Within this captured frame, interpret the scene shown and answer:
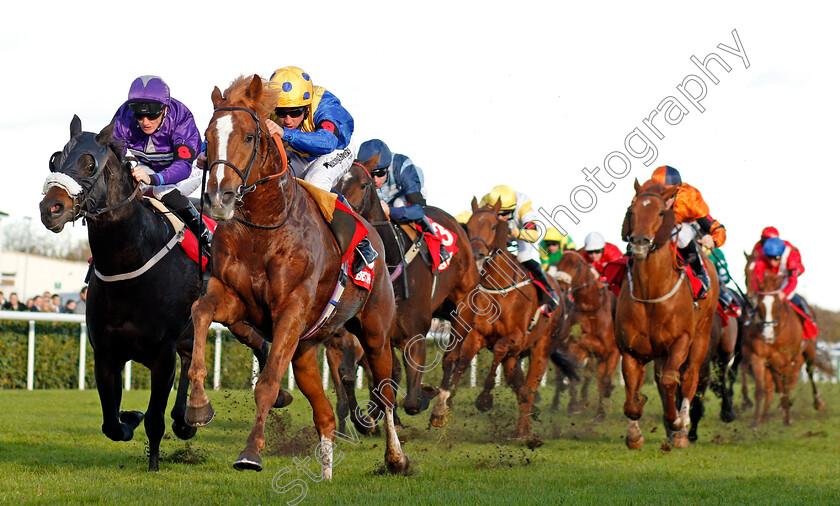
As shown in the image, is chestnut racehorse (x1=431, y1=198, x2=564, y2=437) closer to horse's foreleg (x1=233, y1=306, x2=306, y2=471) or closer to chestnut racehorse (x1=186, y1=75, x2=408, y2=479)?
chestnut racehorse (x1=186, y1=75, x2=408, y2=479)

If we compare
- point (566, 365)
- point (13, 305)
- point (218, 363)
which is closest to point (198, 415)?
point (566, 365)

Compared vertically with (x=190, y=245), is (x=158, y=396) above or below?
below

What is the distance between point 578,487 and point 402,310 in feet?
7.91

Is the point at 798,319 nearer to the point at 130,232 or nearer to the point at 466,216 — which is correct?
the point at 466,216

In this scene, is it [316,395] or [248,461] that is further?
[316,395]

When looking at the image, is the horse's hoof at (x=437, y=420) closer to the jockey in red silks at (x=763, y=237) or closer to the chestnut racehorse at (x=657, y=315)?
the chestnut racehorse at (x=657, y=315)

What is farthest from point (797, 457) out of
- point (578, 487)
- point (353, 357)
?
point (353, 357)

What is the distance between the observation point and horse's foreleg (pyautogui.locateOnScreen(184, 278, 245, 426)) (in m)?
4.21

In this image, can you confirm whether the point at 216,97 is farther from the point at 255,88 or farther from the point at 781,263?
the point at 781,263

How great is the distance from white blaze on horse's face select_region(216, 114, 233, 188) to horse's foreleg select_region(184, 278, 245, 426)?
2.15 ft

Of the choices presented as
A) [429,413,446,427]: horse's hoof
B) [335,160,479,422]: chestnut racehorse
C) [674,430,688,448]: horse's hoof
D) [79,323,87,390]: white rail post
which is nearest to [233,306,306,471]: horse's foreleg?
[335,160,479,422]: chestnut racehorse

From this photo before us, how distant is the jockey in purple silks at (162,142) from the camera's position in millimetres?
5762

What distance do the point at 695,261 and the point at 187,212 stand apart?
4.90 m

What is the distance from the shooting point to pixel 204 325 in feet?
14.4
